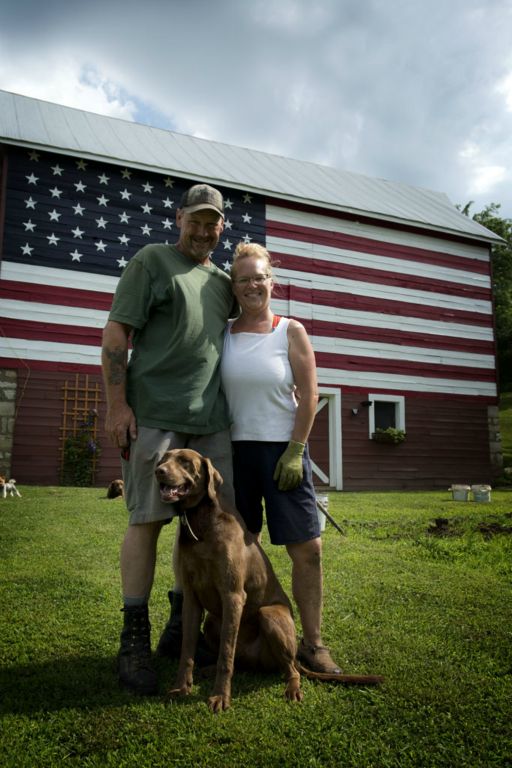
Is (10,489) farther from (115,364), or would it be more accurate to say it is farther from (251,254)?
(251,254)

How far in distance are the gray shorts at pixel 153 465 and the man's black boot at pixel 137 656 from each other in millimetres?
440

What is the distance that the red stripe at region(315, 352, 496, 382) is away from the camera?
14375 mm

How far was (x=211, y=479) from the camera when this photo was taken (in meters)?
2.69

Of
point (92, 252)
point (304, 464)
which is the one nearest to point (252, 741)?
point (304, 464)

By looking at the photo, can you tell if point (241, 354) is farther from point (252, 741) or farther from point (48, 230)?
point (48, 230)

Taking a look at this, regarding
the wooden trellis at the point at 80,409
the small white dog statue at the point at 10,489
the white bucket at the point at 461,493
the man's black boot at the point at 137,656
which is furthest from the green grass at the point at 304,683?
the wooden trellis at the point at 80,409

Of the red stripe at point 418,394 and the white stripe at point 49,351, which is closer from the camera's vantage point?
the white stripe at point 49,351

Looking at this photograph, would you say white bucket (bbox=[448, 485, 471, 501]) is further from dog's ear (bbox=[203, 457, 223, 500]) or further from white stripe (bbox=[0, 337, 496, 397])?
dog's ear (bbox=[203, 457, 223, 500])

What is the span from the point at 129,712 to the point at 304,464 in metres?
1.37

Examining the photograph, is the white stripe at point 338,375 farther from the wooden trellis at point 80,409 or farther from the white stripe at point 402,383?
the wooden trellis at point 80,409

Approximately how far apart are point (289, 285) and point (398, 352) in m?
3.48

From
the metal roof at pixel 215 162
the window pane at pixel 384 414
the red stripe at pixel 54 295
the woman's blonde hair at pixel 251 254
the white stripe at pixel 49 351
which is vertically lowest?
the window pane at pixel 384 414

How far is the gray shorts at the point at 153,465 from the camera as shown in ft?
9.10

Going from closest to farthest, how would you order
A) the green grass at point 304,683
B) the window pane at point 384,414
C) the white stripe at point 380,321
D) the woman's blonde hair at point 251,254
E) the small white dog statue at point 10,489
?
1. the green grass at point 304,683
2. the woman's blonde hair at point 251,254
3. the small white dog statue at point 10,489
4. the white stripe at point 380,321
5. the window pane at point 384,414
